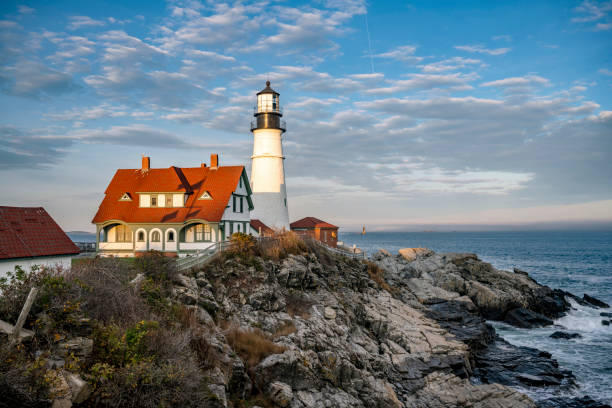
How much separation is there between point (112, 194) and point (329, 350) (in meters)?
21.8

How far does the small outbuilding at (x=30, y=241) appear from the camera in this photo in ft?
61.5

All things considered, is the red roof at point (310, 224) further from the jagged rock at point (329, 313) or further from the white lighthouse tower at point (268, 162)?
the jagged rock at point (329, 313)

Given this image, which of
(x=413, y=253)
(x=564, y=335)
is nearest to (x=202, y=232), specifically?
(x=564, y=335)

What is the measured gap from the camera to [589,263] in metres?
71.1

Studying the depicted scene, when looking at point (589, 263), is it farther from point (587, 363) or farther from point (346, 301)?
point (346, 301)

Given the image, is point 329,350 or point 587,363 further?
point 587,363

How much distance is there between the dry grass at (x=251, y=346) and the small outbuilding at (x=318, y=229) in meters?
25.0

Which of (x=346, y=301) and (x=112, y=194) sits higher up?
(x=112, y=194)

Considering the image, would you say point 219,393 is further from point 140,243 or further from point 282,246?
point 140,243

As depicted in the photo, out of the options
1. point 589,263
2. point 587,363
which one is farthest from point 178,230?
point 589,263

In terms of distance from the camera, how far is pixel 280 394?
39.3 ft

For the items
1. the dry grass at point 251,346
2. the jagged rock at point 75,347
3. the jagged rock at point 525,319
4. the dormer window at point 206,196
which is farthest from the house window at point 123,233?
the jagged rock at point 525,319

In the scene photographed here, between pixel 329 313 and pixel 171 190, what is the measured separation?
15395mm

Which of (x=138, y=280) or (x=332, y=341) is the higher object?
(x=138, y=280)
